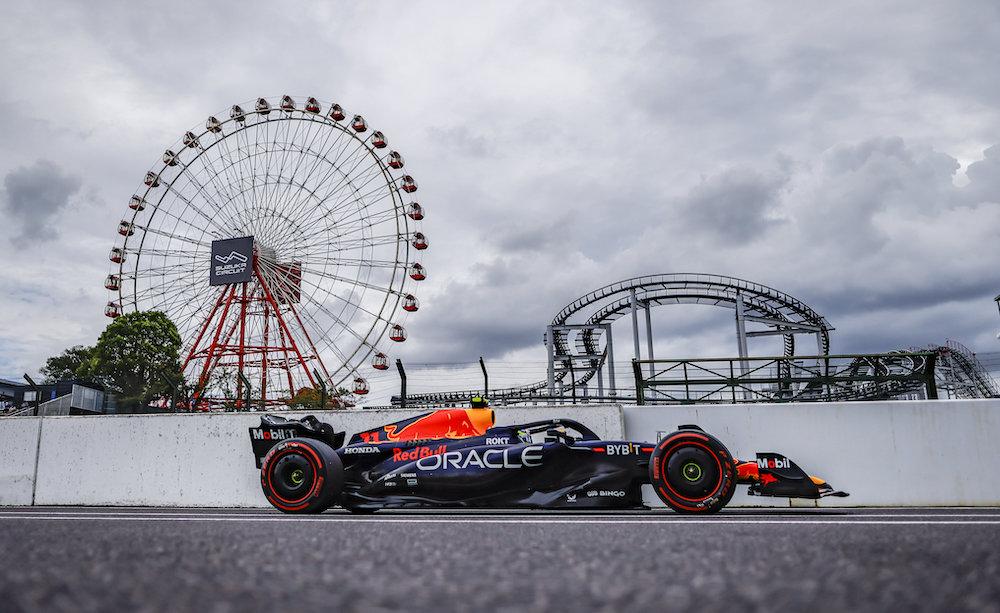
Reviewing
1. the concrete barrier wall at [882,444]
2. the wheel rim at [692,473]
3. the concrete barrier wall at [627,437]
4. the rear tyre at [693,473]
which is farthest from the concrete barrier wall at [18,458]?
the wheel rim at [692,473]

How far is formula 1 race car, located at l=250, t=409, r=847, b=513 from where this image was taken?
541 centimetres

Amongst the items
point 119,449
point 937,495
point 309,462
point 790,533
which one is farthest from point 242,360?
point 790,533

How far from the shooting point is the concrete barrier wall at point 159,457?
9.15 meters

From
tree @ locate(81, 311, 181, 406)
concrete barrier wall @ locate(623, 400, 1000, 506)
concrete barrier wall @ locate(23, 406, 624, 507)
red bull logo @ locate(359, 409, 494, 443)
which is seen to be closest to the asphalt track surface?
red bull logo @ locate(359, 409, 494, 443)

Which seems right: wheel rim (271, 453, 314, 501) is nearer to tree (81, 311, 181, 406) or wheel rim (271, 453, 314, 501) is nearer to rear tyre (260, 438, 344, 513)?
rear tyre (260, 438, 344, 513)

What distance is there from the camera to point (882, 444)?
7.99 meters

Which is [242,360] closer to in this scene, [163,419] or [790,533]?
[163,419]

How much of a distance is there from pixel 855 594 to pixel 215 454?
9.33m

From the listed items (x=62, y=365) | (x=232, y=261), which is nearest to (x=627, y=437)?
(x=232, y=261)

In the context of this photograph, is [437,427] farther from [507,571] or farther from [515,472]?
[507,571]

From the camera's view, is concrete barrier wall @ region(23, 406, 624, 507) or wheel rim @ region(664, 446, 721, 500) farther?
concrete barrier wall @ region(23, 406, 624, 507)

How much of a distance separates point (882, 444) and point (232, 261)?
24.0 m

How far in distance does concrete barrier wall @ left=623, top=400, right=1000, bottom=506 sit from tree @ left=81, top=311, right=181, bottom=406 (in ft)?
125

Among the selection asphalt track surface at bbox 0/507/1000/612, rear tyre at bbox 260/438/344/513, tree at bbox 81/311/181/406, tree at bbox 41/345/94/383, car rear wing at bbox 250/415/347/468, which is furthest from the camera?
tree at bbox 41/345/94/383
